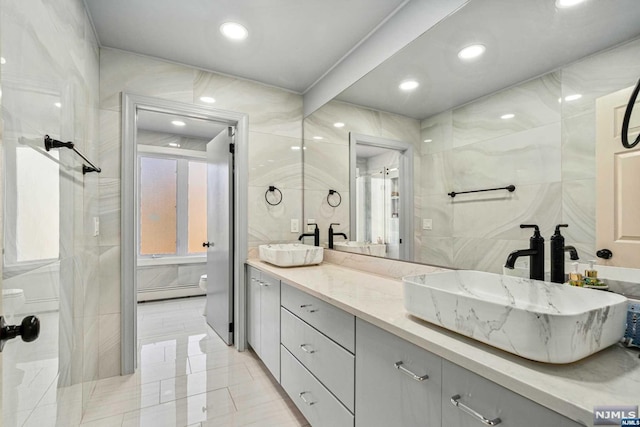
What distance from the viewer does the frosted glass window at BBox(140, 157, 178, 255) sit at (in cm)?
438

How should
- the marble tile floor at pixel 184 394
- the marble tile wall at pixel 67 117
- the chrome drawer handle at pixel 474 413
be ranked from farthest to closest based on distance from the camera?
the marble tile floor at pixel 184 394
the marble tile wall at pixel 67 117
the chrome drawer handle at pixel 474 413

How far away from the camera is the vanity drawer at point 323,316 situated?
125cm

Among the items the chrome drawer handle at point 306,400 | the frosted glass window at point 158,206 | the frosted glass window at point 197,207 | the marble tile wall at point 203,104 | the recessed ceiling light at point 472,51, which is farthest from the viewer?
the frosted glass window at point 197,207

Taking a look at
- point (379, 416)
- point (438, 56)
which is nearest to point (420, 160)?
point (438, 56)

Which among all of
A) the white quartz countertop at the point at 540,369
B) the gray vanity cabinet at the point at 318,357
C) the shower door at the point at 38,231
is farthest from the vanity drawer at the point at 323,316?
the shower door at the point at 38,231

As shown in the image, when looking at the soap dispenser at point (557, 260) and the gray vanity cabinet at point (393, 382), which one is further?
the soap dispenser at point (557, 260)

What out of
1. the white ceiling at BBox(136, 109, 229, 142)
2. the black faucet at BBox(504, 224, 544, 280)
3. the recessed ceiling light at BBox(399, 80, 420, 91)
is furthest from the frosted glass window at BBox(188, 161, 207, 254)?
the black faucet at BBox(504, 224, 544, 280)

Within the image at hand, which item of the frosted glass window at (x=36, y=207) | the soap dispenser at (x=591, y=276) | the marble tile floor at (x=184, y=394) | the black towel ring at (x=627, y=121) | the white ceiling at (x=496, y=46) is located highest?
the white ceiling at (x=496, y=46)

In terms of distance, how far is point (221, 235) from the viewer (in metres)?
2.87

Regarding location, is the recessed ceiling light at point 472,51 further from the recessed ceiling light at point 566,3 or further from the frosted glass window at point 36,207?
the frosted glass window at point 36,207

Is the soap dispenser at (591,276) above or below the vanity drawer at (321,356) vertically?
above

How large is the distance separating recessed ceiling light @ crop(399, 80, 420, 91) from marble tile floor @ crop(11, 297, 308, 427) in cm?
206

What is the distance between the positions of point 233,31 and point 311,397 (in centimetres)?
230

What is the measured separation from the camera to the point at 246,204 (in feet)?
8.52
